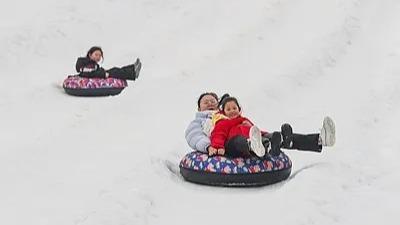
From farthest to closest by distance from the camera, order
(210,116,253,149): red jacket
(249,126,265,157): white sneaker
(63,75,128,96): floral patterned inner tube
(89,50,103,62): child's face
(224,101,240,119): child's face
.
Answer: (89,50,103,62): child's face < (63,75,128,96): floral patterned inner tube < (224,101,240,119): child's face < (210,116,253,149): red jacket < (249,126,265,157): white sneaker

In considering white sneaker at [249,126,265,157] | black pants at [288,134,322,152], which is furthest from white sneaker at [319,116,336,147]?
white sneaker at [249,126,265,157]

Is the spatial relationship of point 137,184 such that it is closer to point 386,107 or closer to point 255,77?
point 386,107

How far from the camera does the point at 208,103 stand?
655cm

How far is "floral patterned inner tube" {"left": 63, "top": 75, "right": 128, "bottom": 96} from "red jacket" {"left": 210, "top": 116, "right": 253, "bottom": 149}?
4370 millimetres

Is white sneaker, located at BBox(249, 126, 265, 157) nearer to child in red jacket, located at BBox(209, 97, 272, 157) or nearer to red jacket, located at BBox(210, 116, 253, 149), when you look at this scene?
child in red jacket, located at BBox(209, 97, 272, 157)

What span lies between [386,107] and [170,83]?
3.43 meters

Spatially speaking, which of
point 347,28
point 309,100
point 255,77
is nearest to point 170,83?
point 255,77

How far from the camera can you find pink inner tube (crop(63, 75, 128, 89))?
1015cm

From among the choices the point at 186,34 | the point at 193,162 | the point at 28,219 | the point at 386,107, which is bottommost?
the point at 28,219

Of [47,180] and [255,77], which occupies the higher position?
[255,77]

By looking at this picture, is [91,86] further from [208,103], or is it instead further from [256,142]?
[256,142]

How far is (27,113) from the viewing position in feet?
29.7

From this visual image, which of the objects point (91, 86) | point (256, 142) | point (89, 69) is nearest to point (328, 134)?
point (256, 142)

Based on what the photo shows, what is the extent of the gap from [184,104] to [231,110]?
11.3 feet
